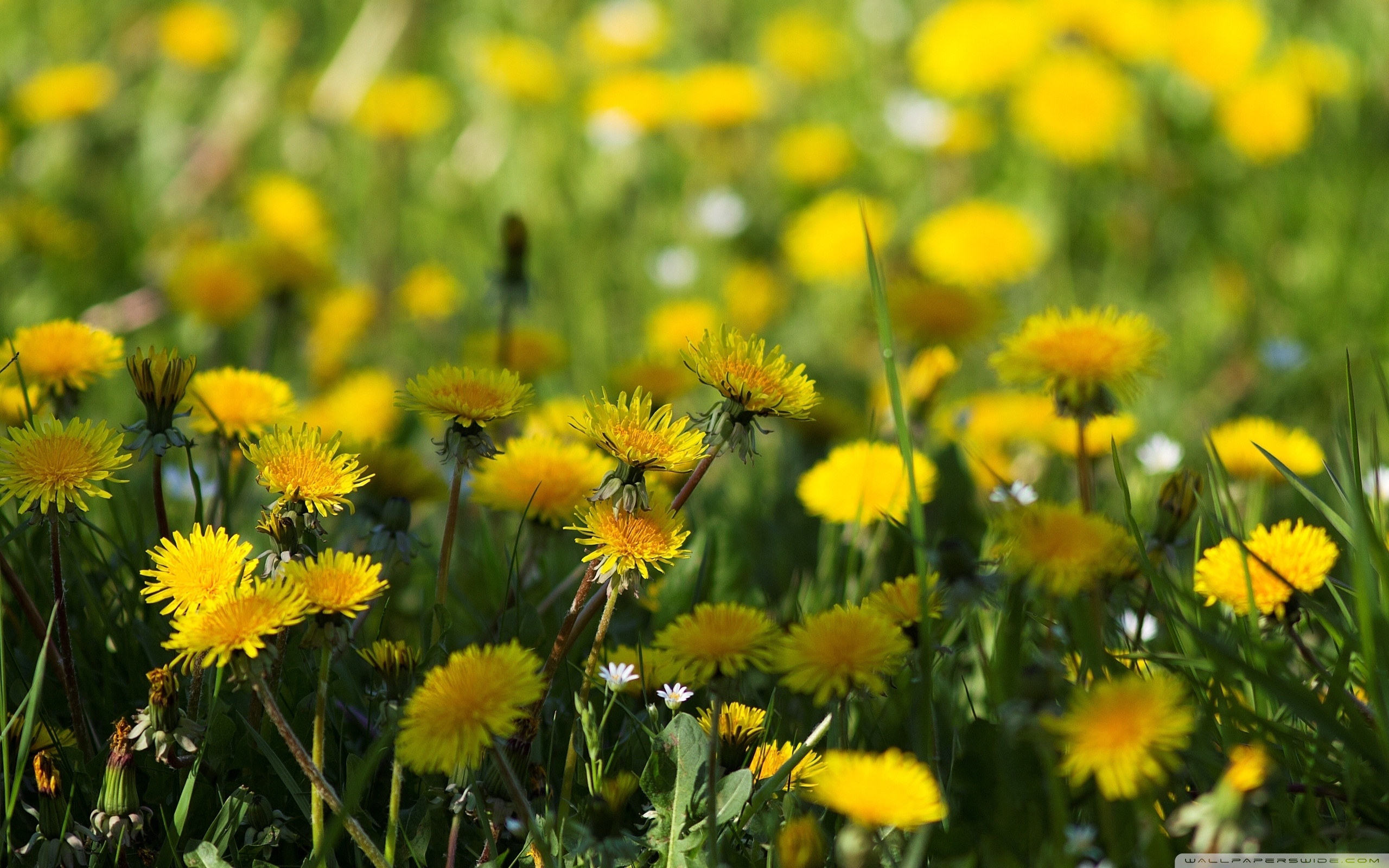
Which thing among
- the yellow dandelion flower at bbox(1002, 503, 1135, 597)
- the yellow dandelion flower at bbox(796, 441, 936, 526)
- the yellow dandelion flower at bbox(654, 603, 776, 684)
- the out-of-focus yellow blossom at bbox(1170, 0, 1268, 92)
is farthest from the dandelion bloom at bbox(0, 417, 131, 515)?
the out-of-focus yellow blossom at bbox(1170, 0, 1268, 92)

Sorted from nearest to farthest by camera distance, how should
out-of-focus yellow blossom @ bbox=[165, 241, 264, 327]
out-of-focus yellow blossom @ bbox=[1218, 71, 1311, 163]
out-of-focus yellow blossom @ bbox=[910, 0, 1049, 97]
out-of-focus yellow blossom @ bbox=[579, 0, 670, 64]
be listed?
Answer: out-of-focus yellow blossom @ bbox=[165, 241, 264, 327] → out-of-focus yellow blossom @ bbox=[1218, 71, 1311, 163] → out-of-focus yellow blossom @ bbox=[910, 0, 1049, 97] → out-of-focus yellow blossom @ bbox=[579, 0, 670, 64]

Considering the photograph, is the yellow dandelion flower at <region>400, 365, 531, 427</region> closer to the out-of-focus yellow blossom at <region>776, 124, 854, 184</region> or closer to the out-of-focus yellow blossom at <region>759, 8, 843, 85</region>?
the out-of-focus yellow blossom at <region>776, 124, 854, 184</region>

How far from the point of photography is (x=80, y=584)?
4.61 ft

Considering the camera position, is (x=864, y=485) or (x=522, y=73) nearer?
(x=864, y=485)

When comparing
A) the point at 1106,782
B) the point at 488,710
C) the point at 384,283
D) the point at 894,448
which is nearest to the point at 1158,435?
the point at 894,448

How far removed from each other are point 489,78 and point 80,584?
3.09 m

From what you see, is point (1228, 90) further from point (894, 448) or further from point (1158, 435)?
point (894, 448)

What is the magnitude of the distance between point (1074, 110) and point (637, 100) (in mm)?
1328

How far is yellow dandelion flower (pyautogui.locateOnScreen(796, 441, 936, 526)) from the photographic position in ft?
5.79

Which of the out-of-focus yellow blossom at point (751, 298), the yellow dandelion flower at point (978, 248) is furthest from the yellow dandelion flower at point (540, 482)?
the yellow dandelion flower at point (978, 248)

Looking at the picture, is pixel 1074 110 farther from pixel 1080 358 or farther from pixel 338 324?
pixel 1080 358

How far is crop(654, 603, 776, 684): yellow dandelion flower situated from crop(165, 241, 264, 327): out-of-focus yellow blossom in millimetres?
1694

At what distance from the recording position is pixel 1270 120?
3557mm

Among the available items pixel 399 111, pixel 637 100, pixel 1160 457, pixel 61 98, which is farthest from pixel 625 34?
pixel 1160 457
